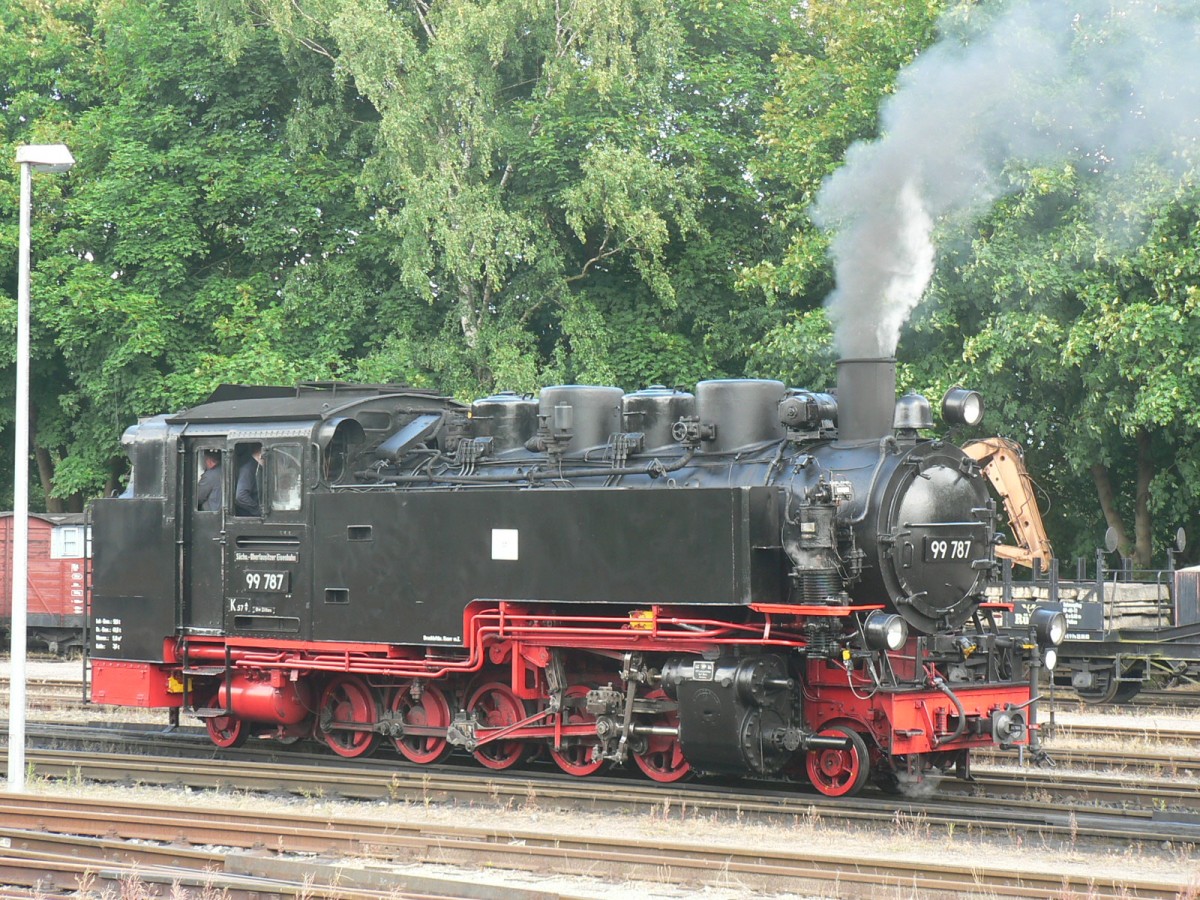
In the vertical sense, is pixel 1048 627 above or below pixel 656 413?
below

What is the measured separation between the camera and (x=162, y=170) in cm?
2395

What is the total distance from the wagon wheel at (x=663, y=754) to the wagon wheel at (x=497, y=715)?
101 centimetres

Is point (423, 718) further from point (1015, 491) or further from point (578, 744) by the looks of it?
point (1015, 491)

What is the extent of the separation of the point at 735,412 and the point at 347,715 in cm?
413

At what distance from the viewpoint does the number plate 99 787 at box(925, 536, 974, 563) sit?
30.5 ft

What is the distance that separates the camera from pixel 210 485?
11367 mm

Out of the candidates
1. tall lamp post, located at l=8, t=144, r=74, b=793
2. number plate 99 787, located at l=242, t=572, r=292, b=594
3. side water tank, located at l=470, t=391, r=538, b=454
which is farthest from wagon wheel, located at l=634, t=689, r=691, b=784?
tall lamp post, located at l=8, t=144, r=74, b=793

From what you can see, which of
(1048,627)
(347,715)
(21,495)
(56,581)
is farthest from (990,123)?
(56,581)

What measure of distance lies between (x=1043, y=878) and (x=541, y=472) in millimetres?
4814

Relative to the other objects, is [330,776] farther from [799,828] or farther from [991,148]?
[991,148]

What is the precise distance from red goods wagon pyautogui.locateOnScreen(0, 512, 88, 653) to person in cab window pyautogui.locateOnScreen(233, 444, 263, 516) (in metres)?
11.6

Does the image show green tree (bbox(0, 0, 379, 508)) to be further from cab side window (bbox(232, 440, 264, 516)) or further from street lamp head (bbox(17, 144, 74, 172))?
street lamp head (bbox(17, 144, 74, 172))

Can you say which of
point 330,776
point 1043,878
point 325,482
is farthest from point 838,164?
point 1043,878

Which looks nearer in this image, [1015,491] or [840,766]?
[840,766]
